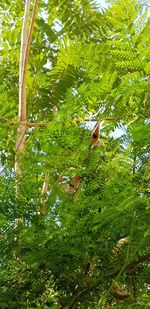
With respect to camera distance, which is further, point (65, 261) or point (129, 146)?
point (129, 146)

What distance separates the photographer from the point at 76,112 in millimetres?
1042

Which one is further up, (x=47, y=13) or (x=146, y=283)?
(x=47, y=13)

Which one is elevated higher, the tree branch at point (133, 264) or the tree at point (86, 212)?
the tree at point (86, 212)

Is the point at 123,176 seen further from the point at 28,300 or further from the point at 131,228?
the point at 28,300

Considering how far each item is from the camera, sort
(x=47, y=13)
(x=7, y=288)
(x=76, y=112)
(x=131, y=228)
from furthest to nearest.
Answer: (x=47, y=13) → (x=76, y=112) → (x=7, y=288) → (x=131, y=228)

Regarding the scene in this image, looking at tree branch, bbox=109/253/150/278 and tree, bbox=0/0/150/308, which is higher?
tree, bbox=0/0/150/308

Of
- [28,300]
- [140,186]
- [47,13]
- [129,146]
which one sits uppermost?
[47,13]

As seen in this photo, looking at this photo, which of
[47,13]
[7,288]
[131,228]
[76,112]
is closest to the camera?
[131,228]

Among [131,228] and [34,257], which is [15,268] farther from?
[131,228]

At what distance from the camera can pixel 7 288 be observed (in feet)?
2.95

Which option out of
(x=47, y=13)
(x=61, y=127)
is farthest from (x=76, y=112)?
(x=47, y=13)

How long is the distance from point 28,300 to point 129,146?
1.11 ft

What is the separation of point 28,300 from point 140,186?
271 mm

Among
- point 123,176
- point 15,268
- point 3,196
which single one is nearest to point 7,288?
point 15,268
